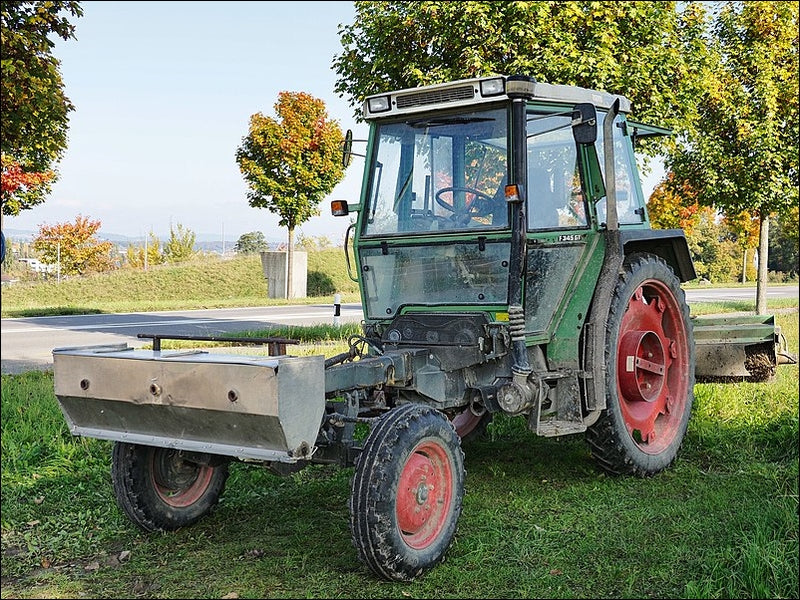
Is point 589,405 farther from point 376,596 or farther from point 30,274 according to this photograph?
point 30,274

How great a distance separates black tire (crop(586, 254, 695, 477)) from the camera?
5832 millimetres

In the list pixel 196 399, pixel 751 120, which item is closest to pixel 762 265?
pixel 751 120

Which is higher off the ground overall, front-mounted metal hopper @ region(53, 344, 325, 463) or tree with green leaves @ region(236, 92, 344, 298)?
tree with green leaves @ region(236, 92, 344, 298)

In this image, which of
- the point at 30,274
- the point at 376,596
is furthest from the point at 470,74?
the point at 30,274

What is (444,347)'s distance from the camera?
5391 millimetres

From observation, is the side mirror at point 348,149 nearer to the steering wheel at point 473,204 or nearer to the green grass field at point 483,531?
the steering wheel at point 473,204

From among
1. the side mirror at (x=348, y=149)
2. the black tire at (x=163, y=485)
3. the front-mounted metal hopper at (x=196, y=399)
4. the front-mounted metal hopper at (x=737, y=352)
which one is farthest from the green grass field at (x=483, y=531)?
the side mirror at (x=348, y=149)

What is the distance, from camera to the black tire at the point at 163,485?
15.8ft

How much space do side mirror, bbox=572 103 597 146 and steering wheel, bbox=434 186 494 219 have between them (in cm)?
68

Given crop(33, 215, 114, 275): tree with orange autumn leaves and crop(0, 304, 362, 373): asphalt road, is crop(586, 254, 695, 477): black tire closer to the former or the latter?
crop(0, 304, 362, 373): asphalt road

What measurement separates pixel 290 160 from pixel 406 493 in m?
19.6

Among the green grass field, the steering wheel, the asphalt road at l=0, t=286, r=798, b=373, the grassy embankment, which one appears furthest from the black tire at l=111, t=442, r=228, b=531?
the grassy embankment

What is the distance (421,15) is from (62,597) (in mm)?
8426

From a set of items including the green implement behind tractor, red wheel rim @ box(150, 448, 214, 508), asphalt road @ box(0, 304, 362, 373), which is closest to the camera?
the green implement behind tractor
